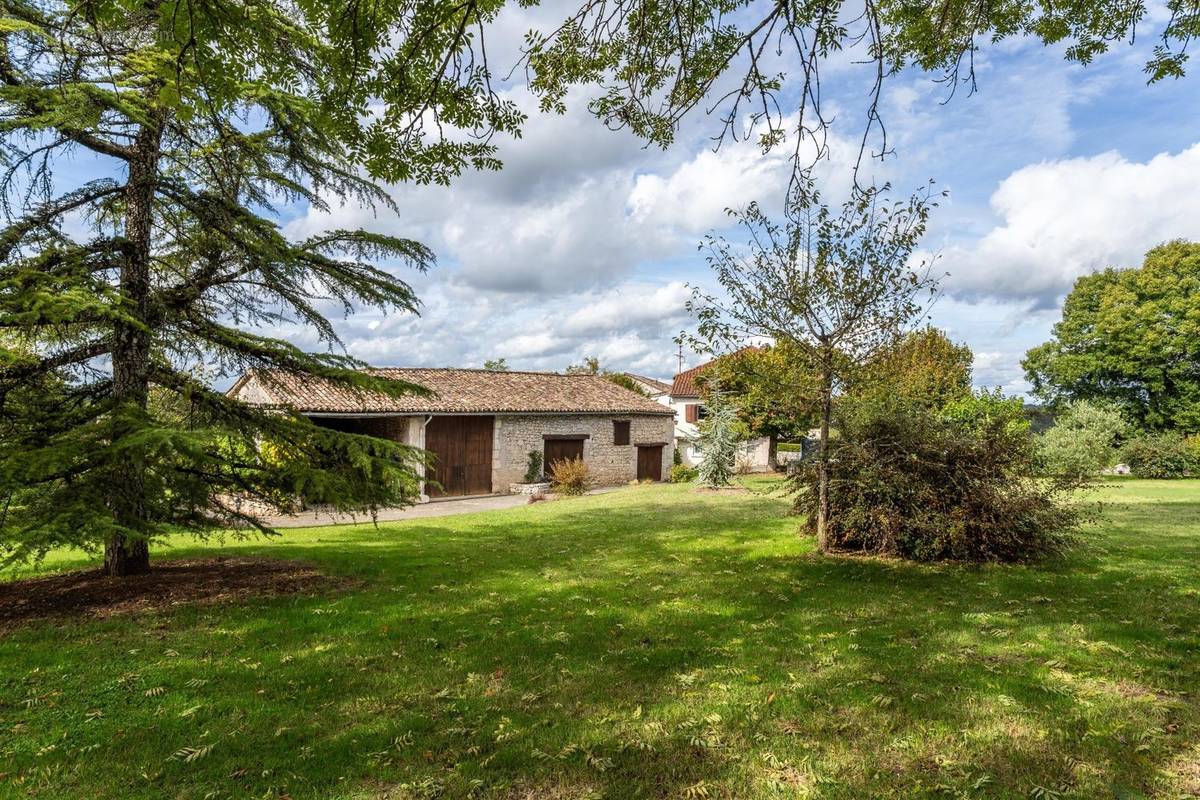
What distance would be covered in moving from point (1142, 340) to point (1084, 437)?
1248 centimetres

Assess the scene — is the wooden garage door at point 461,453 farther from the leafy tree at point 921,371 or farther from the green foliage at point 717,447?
the leafy tree at point 921,371

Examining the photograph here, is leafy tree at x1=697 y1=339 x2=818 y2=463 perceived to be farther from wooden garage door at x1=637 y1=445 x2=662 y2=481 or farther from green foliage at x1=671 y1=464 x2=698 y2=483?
wooden garage door at x1=637 y1=445 x2=662 y2=481

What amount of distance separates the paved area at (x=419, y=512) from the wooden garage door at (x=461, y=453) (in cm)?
87

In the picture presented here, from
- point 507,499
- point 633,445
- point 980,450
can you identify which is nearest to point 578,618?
point 980,450

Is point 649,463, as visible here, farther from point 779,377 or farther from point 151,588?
point 151,588

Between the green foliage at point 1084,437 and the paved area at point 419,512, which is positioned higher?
the green foliage at point 1084,437

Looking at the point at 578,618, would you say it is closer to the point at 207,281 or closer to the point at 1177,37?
the point at 207,281

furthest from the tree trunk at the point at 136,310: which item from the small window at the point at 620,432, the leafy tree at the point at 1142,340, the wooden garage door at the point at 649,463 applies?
the leafy tree at the point at 1142,340

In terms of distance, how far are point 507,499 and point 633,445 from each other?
8.17 metres

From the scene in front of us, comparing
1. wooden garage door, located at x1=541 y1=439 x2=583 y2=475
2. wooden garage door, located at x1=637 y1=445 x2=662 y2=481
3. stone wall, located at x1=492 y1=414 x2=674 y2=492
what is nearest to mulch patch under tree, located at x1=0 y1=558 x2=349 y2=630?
stone wall, located at x1=492 y1=414 x2=674 y2=492

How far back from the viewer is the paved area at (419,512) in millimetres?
17375

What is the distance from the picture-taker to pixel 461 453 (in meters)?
23.9

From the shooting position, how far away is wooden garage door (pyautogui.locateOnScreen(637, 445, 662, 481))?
1177 inches

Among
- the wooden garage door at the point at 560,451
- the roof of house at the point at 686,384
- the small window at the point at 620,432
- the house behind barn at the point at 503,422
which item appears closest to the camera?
the house behind barn at the point at 503,422
